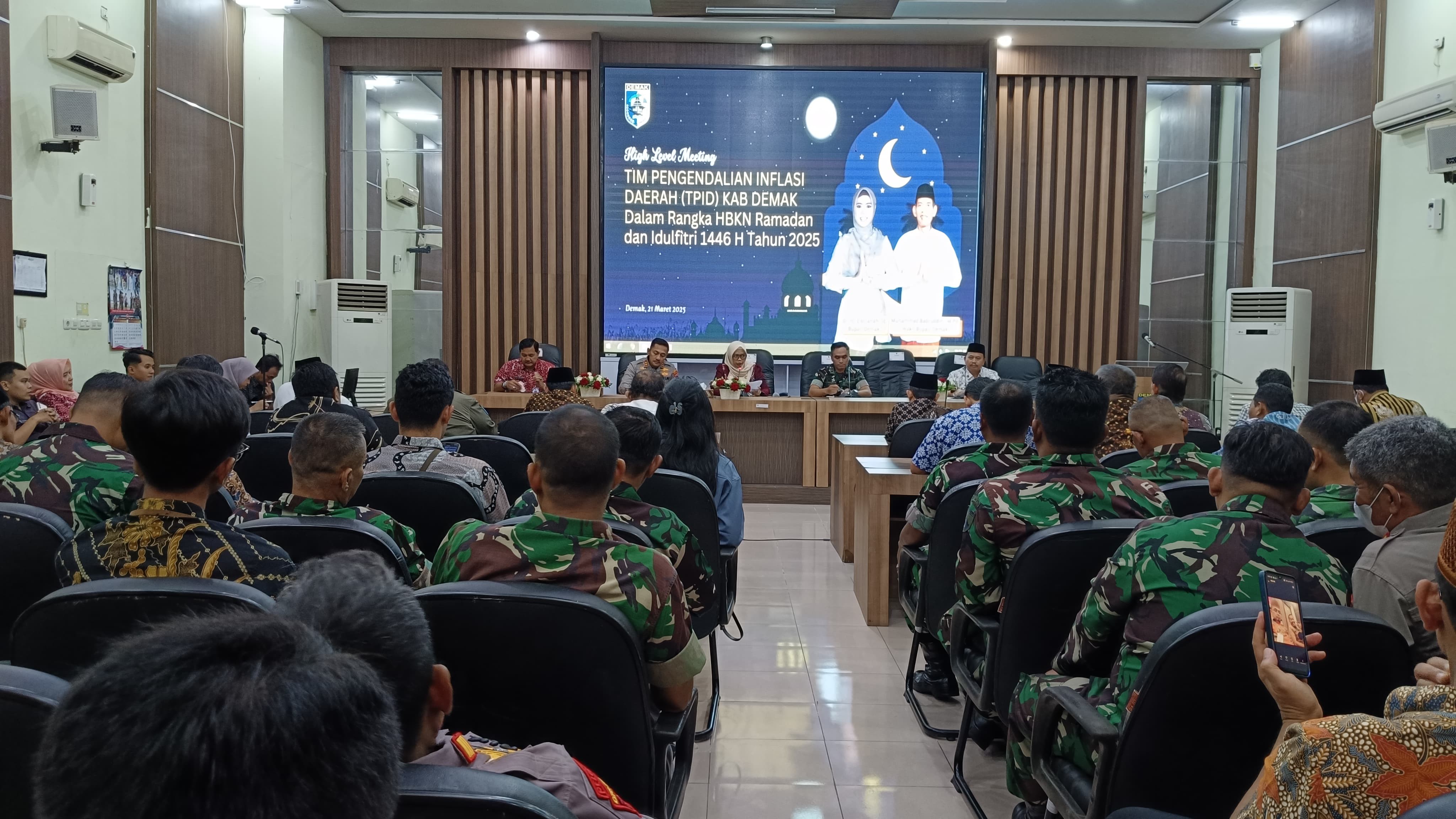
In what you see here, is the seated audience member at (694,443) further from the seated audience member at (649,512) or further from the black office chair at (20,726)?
the black office chair at (20,726)

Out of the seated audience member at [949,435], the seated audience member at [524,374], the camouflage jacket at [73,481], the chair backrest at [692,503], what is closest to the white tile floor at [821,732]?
the chair backrest at [692,503]

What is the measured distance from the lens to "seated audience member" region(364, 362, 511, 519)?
2697 millimetres

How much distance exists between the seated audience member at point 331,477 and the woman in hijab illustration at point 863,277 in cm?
700

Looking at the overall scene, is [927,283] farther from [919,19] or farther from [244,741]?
[244,741]

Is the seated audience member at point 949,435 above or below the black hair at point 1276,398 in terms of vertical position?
below

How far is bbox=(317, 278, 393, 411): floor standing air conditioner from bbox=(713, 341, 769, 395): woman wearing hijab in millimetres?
3144

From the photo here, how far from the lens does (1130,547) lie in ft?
5.53

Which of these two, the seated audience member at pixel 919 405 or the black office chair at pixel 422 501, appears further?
the seated audience member at pixel 919 405

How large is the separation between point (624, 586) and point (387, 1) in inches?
304

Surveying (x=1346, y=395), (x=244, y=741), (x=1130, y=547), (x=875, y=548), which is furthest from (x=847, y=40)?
(x=244, y=741)

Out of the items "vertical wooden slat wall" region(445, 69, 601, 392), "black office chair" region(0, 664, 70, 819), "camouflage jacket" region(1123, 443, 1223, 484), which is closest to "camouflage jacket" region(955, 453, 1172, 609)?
"camouflage jacket" region(1123, 443, 1223, 484)

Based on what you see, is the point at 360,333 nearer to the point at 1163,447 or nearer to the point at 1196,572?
the point at 1163,447

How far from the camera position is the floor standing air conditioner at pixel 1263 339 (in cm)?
782

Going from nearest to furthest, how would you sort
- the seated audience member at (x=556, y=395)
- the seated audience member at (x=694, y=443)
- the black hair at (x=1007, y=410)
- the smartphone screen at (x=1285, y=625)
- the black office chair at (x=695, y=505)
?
the smartphone screen at (x=1285, y=625) < the black office chair at (x=695, y=505) < the black hair at (x=1007, y=410) < the seated audience member at (x=694, y=443) < the seated audience member at (x=556, y=395)
